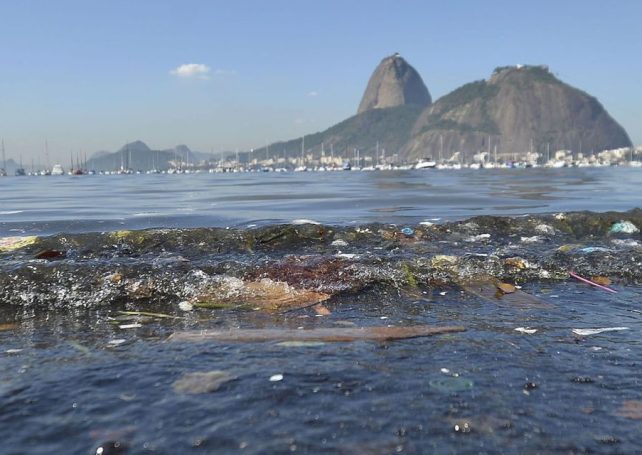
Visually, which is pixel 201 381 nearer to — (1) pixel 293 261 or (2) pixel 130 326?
(2) pixel 130 326

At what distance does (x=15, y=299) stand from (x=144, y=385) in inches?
129

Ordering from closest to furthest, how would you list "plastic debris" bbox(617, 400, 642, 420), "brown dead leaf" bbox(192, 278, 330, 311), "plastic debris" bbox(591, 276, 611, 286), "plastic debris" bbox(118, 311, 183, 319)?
"plastic debris" bbox(617, 400, 642, 420) → "plastic debris" bbox(118, 311, 183, 319) → "brown dead leaf" bbox(192, 278, 330, 311) → "plastic debris" bbox(591, 276, 611, 286)

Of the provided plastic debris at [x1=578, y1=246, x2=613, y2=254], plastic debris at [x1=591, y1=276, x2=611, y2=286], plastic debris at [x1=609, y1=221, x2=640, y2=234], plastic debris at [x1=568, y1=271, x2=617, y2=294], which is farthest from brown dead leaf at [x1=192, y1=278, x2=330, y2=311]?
plastic debris at [x1=609, y1=221, x2=640, y2=234]

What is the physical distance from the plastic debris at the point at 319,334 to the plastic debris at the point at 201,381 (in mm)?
741

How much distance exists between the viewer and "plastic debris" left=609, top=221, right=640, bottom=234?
406 inches

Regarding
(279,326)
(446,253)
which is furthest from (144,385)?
(446,253)

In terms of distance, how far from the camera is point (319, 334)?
4184 mm

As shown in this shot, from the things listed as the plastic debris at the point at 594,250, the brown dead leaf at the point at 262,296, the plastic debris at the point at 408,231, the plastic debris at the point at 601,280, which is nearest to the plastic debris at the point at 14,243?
the brown dead leaf at the point at 262,296

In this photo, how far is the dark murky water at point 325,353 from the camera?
101 inches

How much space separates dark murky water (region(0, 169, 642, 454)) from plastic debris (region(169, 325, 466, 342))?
101 mm

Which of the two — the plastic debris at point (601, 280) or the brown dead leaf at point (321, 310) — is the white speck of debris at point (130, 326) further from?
Result: the plastic debris at point (601, 280)

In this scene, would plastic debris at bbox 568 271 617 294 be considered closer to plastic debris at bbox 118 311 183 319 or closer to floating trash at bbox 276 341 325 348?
floating trash at bbox 276 341 325 348

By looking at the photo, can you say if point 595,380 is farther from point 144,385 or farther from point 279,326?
point 144,385

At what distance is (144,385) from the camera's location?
3160mm
